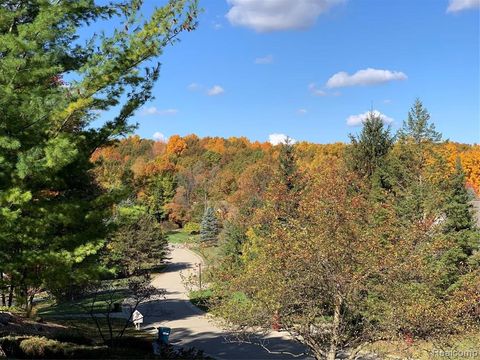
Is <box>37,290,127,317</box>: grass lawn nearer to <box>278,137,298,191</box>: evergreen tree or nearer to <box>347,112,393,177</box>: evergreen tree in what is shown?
<box>278,137,298,191</box>: evergreen tree

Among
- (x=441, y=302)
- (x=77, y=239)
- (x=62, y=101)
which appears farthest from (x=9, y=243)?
(x=441, y=302)

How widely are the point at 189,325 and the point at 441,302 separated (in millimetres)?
15393

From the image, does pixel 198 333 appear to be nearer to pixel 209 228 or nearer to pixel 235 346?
pixel 235 346

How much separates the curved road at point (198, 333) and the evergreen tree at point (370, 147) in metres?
13.3

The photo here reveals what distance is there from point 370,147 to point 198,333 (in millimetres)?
15787

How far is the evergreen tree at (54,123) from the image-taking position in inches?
227

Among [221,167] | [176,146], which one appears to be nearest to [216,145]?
[176,146]

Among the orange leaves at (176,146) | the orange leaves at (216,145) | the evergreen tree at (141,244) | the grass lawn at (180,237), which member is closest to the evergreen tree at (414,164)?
the evergreen tree at (141,244)

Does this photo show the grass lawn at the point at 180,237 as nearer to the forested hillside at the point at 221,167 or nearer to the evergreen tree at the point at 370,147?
the forested hillside at the point at 221,167

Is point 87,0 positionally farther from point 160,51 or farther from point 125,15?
point 160,51

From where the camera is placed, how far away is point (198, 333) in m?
20.8

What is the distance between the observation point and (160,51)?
22.0 ft

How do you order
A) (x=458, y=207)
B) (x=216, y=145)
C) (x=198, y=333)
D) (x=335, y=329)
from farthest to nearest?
(x=216, y=145) → (x=198, y=333) → (x=458, y=207) → (x=335, y=329)

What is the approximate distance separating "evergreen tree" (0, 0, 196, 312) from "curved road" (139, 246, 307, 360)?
6042 mm
